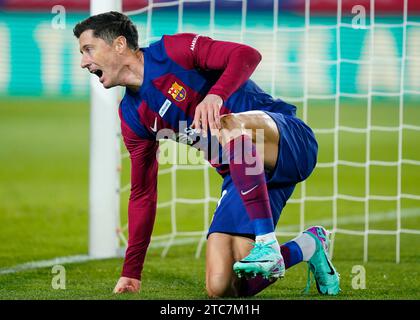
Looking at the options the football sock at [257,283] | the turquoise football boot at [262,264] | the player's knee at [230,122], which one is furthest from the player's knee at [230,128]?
the football sock at [257,283]

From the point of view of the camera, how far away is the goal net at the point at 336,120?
634cm

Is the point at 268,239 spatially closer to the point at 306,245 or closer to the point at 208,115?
the point at 208,115

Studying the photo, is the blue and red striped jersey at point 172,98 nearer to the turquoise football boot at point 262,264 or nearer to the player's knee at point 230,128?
the player's knee at point 230,128

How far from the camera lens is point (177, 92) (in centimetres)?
412

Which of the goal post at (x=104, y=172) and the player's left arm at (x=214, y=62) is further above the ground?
the player's left arm at (x=214, y=62)

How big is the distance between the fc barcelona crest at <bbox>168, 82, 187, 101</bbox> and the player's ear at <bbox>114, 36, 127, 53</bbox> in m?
0.27

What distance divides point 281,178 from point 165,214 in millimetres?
3778

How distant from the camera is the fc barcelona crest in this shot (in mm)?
4117

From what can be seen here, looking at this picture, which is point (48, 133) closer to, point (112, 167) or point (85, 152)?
point (85, 152)

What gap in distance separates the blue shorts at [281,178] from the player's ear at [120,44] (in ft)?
2.31

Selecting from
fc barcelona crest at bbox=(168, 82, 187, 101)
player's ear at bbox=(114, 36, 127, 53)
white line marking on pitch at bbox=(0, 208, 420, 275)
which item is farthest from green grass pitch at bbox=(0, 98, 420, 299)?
player's ear at bbox=(114, 36, 127, 53)

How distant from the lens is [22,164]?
36.5 feet

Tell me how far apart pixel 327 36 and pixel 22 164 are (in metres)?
6.86

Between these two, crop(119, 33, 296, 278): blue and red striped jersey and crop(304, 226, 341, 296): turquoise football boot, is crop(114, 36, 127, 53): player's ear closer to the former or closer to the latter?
crop(119, 33, 296, 278): blue and red striped jersey
